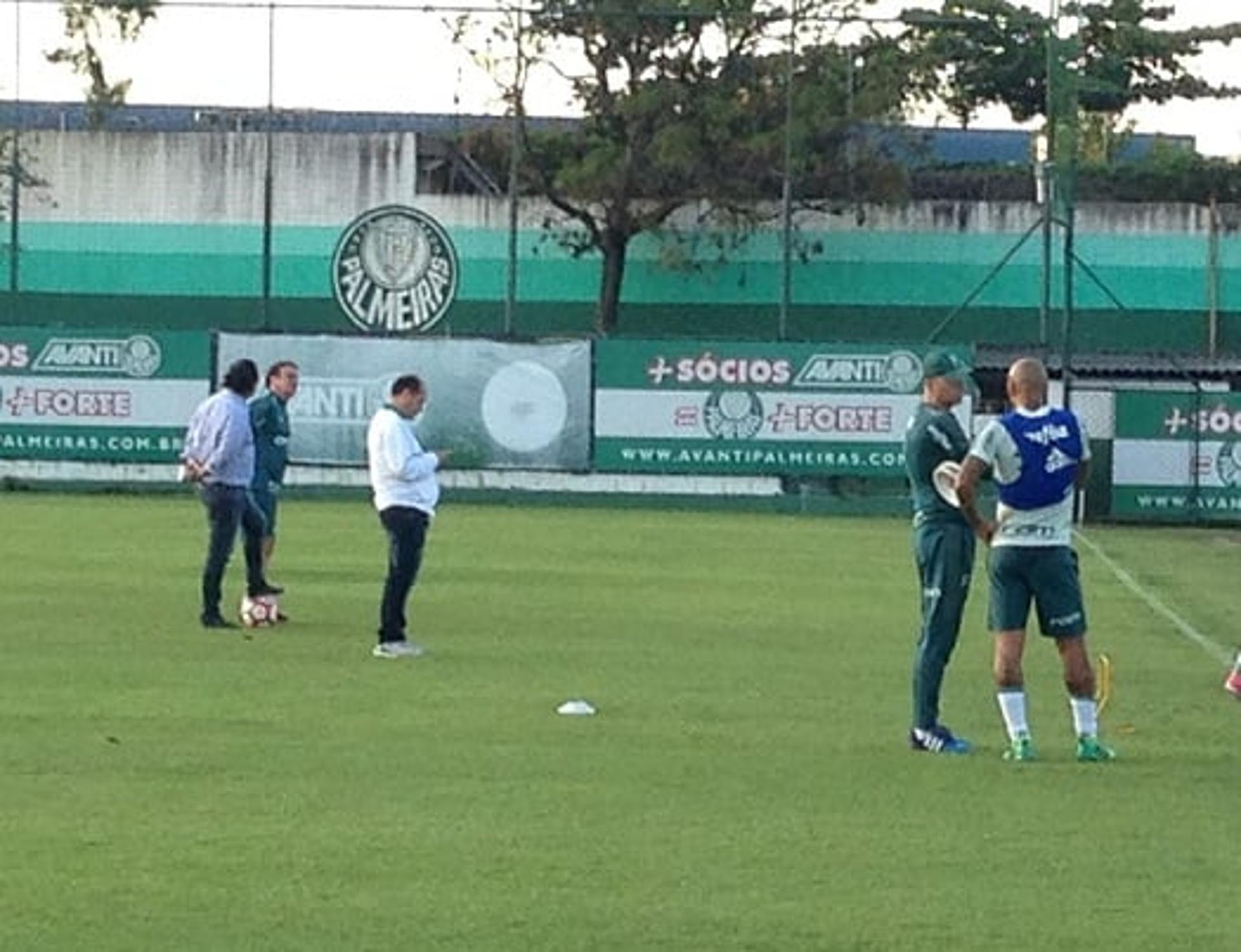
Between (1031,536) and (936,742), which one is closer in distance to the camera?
(1031,536)

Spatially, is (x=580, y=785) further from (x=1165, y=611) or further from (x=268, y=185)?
(x=268, y=185)

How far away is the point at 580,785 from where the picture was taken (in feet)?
41.4

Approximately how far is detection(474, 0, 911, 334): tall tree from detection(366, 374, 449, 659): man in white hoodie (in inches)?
996

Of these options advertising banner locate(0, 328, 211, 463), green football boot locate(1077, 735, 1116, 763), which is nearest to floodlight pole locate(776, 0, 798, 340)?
advertising banner locate(0, 328, 211, 463)

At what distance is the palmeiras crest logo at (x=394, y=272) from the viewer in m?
41.1

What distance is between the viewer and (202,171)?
47312 mm

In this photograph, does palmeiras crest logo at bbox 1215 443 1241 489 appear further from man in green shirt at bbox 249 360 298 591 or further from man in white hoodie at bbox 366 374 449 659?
man in white hoodie at bbox 366 374 449 659

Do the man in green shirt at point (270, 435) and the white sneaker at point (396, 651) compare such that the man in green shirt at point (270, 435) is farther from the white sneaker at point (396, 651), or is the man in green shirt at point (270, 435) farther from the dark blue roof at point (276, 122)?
the dark blue roof at point (276, 122)

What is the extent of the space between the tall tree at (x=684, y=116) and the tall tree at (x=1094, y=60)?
18.6ft

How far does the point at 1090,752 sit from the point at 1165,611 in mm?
10269

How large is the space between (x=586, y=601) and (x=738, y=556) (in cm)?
592

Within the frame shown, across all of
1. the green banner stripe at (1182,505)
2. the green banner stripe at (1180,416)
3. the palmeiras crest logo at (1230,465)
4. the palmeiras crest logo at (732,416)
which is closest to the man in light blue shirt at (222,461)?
the palmeiras crest logo at (732,416)

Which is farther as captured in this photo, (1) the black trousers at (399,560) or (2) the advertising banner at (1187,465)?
(2) the advertising banner at (1187,465)

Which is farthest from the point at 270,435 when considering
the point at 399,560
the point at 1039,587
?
the point at 1039,587
